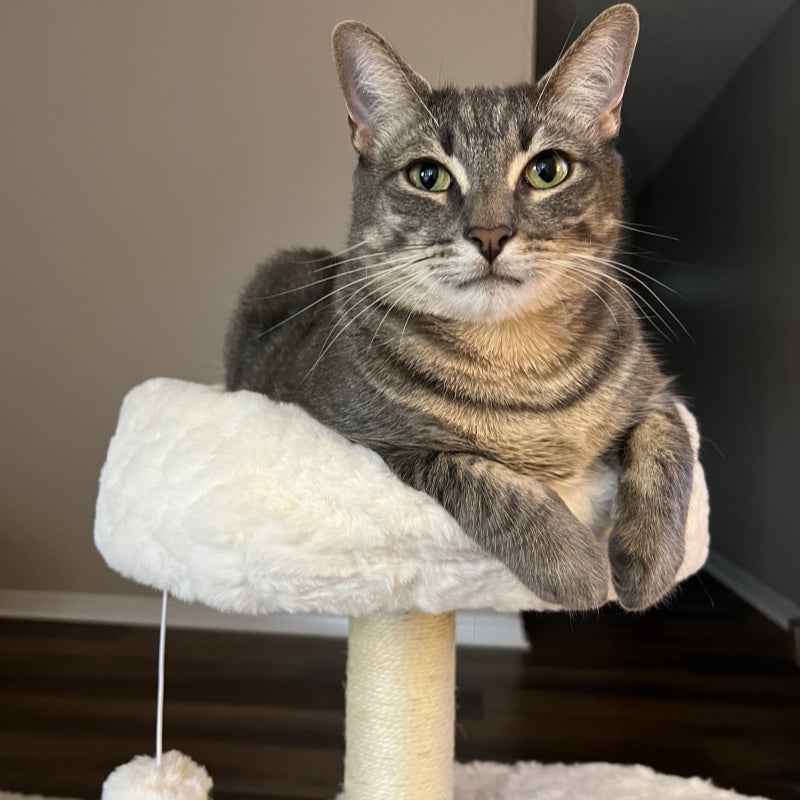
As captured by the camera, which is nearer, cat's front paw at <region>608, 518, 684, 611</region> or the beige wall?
cat's front paw at <region>608, 518, 684, 611</region>

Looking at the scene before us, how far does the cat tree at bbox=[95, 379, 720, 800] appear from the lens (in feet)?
2.61

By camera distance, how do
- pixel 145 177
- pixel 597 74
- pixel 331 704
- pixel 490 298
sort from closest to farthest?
pixel 490 298 → pixel 597 74 → pixel 331 704 → pixel 145 177

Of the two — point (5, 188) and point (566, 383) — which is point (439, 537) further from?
point (5, 188)

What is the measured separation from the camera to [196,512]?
0.80m

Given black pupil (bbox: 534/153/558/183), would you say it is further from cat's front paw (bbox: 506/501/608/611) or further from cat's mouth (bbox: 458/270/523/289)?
cat's front paw (bbox: 506/501/608/611)

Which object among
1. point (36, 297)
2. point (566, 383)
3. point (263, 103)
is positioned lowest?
point (566, 383)

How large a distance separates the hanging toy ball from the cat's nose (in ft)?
2.16

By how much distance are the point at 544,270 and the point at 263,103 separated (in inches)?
68.8

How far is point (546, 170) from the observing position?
0.92m

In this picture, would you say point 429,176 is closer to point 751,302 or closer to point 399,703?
point 399,703

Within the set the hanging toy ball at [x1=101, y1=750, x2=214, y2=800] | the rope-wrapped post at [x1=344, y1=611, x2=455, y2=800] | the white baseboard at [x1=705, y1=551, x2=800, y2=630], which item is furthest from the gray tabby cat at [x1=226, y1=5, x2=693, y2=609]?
the white baseboard at [x1=705, y1=551, x2=800, y2=630]

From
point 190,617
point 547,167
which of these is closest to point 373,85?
point 547,167

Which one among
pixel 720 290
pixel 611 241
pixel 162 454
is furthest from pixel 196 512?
pixel 720 290

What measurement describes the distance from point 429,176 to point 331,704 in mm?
1492
